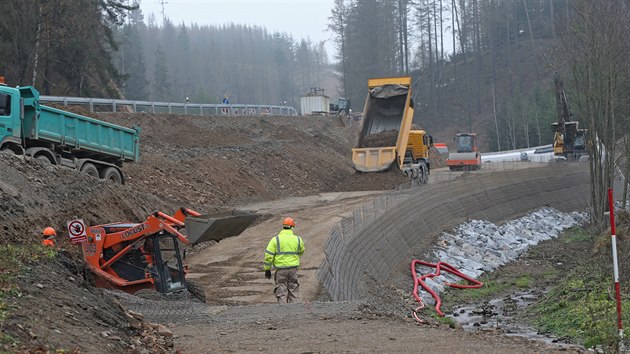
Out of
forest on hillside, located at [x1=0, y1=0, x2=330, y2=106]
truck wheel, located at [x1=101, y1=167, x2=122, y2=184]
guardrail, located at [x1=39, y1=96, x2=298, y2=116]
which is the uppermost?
forest on hillside, located at [x1=0, y1=0, x2=330, y2=106]

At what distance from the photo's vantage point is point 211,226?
12.9 metres

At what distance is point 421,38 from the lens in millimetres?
94125

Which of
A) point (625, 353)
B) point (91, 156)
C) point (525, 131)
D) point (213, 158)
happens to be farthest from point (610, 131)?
point (525, 131)

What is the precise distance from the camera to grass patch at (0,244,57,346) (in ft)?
26.4

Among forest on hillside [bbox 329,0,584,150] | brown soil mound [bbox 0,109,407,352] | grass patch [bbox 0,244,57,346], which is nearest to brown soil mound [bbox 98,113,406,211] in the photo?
brown soil mound [bbox 0,109,407,352]

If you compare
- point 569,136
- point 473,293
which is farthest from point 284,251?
point 569,136

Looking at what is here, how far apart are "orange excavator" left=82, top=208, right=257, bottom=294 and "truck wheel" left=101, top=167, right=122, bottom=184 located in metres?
9.54

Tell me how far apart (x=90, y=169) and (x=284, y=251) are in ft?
33.1

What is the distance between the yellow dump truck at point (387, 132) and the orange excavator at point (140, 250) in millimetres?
21444

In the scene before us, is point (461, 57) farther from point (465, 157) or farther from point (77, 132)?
point (77, 132)

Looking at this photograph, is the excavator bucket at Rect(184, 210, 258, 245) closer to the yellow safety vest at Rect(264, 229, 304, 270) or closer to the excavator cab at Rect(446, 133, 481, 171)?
the yellow safety vest at Rect(264, 229, 304, 270)

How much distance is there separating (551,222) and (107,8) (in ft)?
96.3

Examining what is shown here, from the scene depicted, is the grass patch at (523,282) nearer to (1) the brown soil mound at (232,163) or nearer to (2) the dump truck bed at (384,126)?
(1) the brown soil mound at (232,163)

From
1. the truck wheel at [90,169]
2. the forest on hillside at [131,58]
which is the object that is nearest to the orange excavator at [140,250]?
the truck wheel at [90,169]
